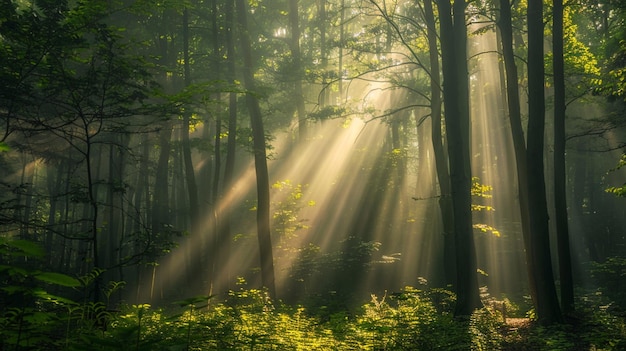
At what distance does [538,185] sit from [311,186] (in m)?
19.1

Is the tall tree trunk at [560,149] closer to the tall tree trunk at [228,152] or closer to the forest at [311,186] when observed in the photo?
the forest at [311,186]

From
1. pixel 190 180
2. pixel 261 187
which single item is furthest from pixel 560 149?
pixel 190 180

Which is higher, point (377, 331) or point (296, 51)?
point (296, 51)

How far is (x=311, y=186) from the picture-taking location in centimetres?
2720

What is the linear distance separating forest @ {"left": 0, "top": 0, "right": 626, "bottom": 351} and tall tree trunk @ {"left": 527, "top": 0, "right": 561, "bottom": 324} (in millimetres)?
37

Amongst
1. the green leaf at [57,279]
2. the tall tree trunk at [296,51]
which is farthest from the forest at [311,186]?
the tall tree trunk at [296,51]

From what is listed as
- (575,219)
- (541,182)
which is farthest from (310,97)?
(541,182)

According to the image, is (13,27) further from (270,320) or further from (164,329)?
(270,320)

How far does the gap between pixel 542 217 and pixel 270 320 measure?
18.8 ft

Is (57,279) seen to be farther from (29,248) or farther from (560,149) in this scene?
(560,149)

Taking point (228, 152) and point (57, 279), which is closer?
point (57, 279)

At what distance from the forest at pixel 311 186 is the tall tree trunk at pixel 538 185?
37mm

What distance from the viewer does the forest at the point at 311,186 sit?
6.45 metres

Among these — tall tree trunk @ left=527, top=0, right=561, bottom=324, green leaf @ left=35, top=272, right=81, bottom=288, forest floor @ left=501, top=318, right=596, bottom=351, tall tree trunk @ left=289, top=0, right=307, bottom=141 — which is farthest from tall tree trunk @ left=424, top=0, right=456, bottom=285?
green leaf @ left=35, top=272, right=81, bottom=288
